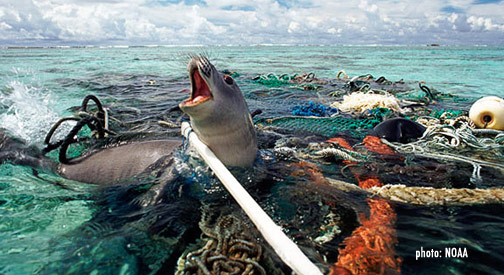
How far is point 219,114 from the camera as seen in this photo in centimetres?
232

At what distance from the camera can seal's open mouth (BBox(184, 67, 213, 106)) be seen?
2180mm

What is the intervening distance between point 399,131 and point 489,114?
145cm

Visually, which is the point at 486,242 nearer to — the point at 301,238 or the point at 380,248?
the point at 380,248

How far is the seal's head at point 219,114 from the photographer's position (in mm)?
2172

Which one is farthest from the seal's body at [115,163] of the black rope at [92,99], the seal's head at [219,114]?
the seal's head at [219,114]

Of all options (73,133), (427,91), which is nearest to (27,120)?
(73,133)

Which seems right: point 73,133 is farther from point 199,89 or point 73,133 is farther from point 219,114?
point 219,114

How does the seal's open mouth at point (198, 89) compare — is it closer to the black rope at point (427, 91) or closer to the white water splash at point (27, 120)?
the white water splash at point (27, 120)

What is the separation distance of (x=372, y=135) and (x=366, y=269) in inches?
121

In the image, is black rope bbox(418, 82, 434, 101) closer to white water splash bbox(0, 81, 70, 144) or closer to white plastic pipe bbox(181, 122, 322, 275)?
white plastic pipe bbox(181, 122, 322, 275)

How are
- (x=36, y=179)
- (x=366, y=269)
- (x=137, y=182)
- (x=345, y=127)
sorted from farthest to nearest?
(x=345, y=127) → (x=36, y=179) → (x=137, y=182) → (x=366, y=269)

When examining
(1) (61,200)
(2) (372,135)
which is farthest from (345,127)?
(1) (61,200)

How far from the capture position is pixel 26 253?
1926 mm

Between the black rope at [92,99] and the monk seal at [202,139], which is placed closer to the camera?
the monk seal at [202,139]
